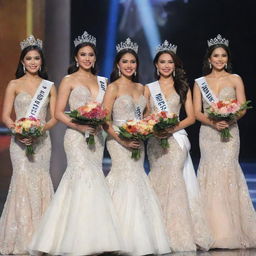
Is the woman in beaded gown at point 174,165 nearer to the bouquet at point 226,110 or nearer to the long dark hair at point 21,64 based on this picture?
the bouquet at point 226,110

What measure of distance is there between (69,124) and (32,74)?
0.79m

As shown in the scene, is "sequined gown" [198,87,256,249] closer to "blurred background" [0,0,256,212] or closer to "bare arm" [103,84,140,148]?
"bare arm" [103,84,140,148]

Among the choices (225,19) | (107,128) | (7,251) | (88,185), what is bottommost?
(7,251)

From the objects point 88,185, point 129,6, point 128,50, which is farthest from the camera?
point 129,6

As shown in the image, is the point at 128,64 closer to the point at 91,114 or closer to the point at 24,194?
the point at 91,114

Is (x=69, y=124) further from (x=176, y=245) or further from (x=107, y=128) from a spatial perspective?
(x=176, y=245)

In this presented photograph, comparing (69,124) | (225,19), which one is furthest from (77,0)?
(69,124)

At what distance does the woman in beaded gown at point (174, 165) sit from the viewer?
729 cm

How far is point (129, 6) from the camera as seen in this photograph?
11.1m

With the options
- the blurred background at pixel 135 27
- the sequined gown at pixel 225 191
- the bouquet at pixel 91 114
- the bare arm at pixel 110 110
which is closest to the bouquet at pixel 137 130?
the bare arm at pixel 110 110

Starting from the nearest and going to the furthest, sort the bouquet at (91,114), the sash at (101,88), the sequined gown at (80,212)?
the sequined gown at (80,212) < the bouquet at (91,114) < the sash at (101,88)

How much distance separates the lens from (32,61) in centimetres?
749

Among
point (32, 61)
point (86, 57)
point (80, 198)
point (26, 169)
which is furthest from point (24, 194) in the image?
point (86, 57)

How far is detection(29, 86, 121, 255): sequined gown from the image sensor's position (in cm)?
666
